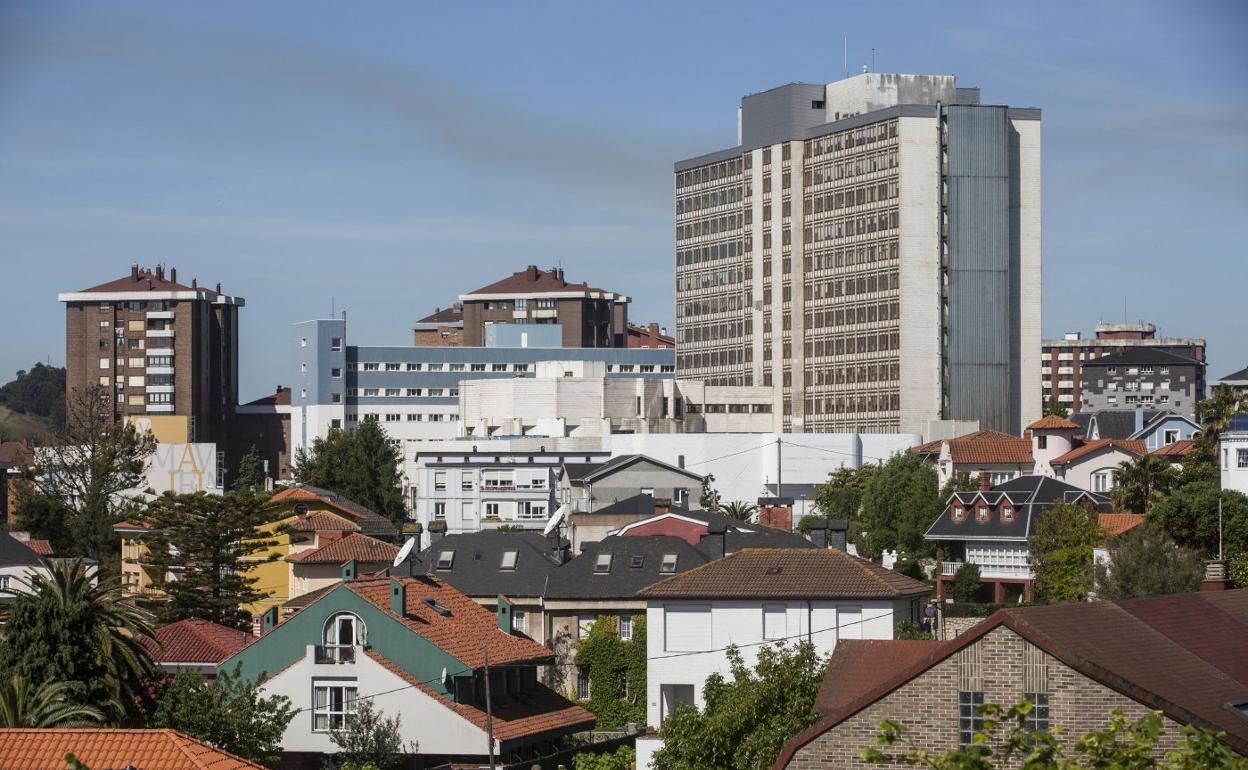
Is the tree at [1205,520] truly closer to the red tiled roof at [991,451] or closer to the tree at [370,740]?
the tree at [370,740]

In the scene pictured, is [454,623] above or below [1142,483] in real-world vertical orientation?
below

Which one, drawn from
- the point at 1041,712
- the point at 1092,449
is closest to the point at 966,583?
the point at 1092,449

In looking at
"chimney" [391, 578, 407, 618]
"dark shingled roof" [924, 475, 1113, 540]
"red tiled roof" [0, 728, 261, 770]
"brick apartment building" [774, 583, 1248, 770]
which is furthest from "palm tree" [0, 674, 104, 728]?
"dark shingled roof" [924, 475, 1113, 540]

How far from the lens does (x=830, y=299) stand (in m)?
188

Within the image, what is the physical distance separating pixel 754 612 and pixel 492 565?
16.5 meters

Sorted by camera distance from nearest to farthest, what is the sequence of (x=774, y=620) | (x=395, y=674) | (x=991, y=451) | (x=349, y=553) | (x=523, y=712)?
1. (x=395, y=674)
2. (x=523, y=712)
3. (x=774, y=620)
4. (x=349, y=553)
5. (x=991, y=451)

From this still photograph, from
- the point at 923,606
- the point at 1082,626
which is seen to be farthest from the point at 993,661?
the point at 923,606

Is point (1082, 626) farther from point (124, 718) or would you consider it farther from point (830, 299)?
point (830, 299)

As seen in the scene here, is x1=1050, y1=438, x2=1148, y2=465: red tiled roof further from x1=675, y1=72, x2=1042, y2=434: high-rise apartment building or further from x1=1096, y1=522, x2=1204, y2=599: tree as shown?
x1=1096, y1=522, x2=1204, y2=599: tree

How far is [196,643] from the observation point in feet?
214

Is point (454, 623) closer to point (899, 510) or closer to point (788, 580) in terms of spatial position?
point (788, 580)

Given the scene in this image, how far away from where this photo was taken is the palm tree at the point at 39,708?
134 ft

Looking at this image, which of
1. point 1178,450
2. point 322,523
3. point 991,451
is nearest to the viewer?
point 322,523

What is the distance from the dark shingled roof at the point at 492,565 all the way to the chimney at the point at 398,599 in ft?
57.7
